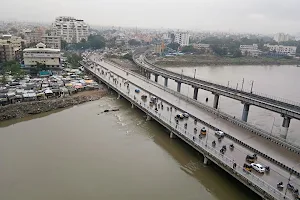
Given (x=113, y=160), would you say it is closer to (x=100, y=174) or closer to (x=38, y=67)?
(x=100, y=174)

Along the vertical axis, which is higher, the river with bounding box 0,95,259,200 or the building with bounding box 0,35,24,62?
the building with bounding box 0,35,24,62

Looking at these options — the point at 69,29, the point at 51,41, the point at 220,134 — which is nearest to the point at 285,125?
the point at 220,134

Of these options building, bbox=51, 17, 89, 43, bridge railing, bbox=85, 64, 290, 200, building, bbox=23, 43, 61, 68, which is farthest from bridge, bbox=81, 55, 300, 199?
building, bbox=51, 17, 89, 43

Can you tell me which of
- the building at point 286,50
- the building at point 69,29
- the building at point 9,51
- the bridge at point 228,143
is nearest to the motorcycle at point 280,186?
the bridge at point 228,143

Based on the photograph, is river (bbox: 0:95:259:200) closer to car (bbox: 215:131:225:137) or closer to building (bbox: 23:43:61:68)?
car (bbox: 215:131:225:137)

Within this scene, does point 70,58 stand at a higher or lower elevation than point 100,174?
higher

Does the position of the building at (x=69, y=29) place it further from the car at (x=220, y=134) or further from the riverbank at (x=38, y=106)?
the car at (x=220, y=134)

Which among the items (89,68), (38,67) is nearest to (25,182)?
(38,67)
